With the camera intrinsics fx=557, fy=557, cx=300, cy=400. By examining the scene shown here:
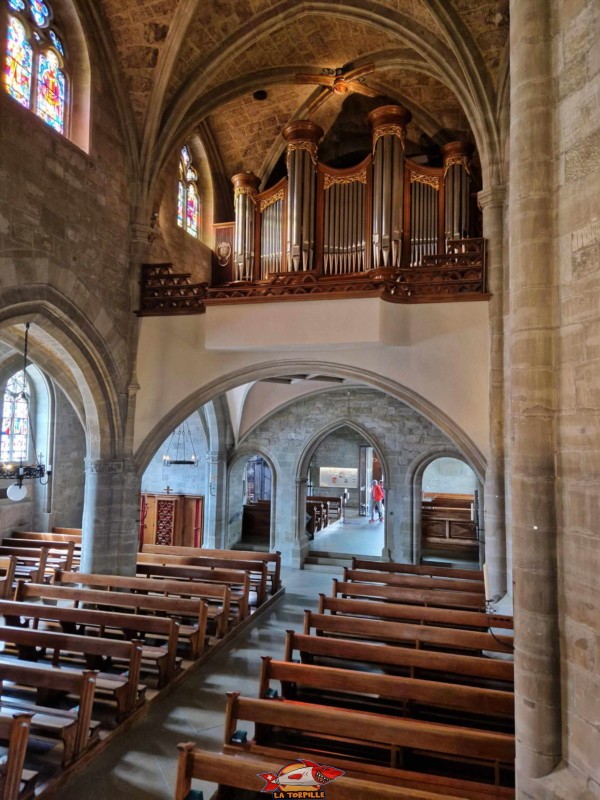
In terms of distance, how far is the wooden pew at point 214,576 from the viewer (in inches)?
338

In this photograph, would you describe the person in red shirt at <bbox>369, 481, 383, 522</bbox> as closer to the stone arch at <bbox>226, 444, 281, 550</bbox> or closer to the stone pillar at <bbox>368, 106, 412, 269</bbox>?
the stone arch at <bbox>226, 444, 281, 550</bbox>

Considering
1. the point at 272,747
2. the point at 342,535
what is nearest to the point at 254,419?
the point at 342,535

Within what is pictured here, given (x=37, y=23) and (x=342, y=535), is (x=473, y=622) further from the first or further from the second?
(x=342, y=535)

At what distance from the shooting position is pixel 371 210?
927 cm

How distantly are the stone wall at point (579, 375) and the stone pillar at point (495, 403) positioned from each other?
14.6 ft

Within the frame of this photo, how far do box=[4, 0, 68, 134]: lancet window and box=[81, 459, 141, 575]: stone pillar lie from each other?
537cm

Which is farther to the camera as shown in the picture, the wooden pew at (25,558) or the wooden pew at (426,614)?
the wooden pew at (25,558)

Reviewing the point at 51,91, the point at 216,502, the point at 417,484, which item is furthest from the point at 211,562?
Answer: the point at 51,91

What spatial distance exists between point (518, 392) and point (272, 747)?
3.28 meters

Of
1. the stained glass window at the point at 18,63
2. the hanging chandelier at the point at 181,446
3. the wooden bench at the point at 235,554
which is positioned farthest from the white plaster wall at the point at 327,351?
the hanging chandelier at the point at 181,446

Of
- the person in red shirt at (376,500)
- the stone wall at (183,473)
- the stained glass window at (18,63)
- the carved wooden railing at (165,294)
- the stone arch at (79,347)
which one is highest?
the stained glass window at (18,63)

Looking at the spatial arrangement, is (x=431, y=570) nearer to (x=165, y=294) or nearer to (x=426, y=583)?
(x=426, y=583)

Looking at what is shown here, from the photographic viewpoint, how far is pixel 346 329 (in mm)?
8500

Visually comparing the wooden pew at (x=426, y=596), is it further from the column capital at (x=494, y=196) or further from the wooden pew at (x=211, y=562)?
the column capital at (x=494, y=196)
